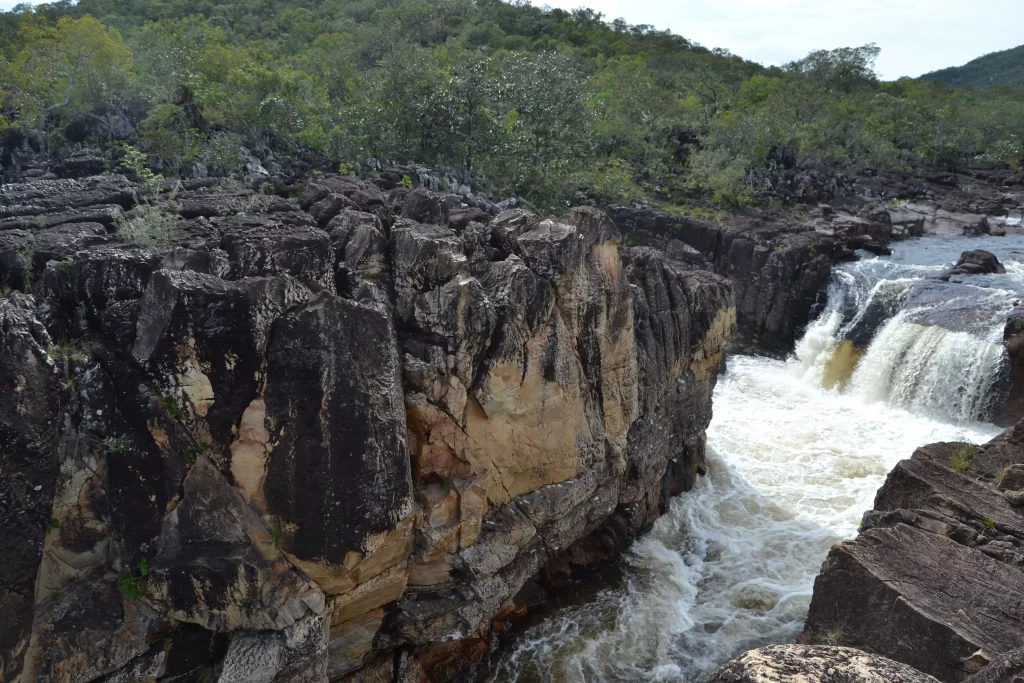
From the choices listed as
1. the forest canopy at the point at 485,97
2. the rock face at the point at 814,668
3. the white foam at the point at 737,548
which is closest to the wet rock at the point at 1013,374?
the white foam at the point at 737,548

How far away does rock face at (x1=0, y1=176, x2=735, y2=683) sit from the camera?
930 centimetres

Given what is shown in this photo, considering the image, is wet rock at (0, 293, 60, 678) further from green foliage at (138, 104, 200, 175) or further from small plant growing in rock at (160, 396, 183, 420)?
green foliage at (138, 104, 200, 175)

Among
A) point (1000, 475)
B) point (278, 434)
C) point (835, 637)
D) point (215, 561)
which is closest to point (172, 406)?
point (278, 434)

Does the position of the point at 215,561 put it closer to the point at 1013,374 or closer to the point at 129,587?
the point at 129,587

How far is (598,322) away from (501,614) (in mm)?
5767

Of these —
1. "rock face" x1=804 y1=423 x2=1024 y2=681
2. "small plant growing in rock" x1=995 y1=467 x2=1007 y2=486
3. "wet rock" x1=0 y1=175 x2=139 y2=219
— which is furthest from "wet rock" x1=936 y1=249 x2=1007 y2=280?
"wet rock" x1=0 y1=175 x2=139 y2=219

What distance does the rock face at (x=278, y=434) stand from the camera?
30.5 feet

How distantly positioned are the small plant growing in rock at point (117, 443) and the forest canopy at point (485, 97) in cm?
1255

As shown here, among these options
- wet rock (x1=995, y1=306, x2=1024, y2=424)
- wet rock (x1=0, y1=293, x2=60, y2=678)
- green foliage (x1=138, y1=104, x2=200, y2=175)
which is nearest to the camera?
wet rock (x1=0, y1=293, x2=60, y2=678)

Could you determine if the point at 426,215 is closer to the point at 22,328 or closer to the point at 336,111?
the point at 22,328

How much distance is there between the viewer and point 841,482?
19406mm

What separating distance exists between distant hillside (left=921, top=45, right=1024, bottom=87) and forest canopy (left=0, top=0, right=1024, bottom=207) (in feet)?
136

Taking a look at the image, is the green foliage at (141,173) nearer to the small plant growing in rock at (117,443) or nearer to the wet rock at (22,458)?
the wet rock at (22,458)

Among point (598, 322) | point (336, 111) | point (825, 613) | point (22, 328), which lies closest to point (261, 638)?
point (22, 328)
